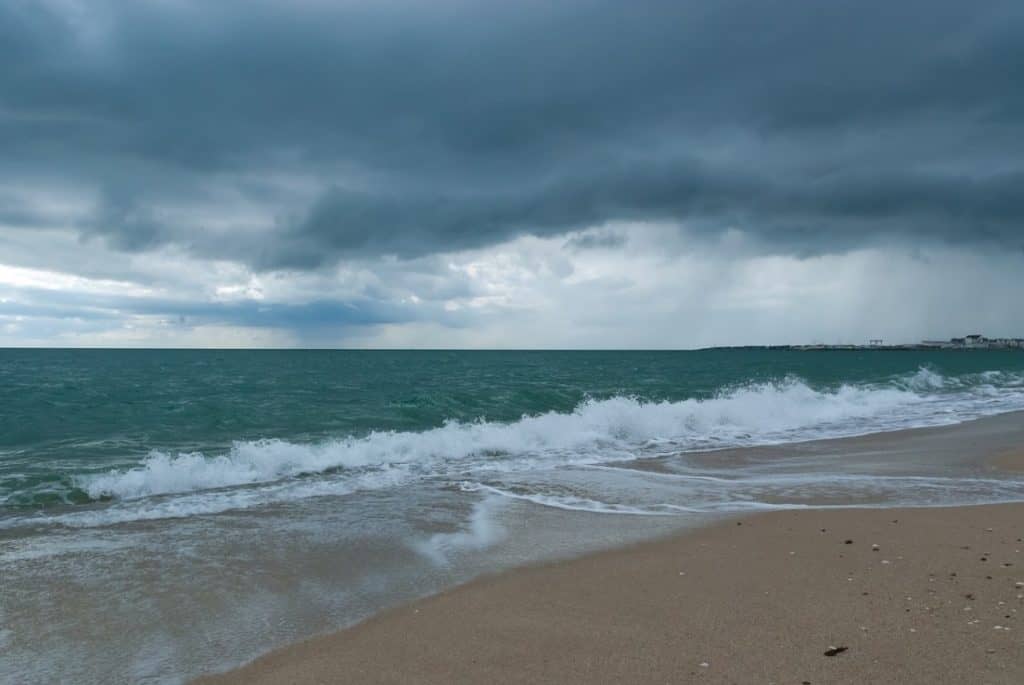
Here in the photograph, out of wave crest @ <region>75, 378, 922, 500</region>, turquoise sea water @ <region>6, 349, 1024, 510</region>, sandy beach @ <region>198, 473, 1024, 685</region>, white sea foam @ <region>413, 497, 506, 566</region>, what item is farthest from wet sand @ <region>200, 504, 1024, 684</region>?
turquoise sea water @ <region>6, 349, 1024, 510</region>

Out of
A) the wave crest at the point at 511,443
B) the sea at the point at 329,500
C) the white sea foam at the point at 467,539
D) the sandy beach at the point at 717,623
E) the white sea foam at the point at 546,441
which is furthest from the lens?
the white sea foam at the point at 546,441

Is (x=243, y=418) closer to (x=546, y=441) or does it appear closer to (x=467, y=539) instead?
(x=546, y=441)

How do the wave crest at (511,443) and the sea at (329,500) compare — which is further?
the wave crest at (511,443)

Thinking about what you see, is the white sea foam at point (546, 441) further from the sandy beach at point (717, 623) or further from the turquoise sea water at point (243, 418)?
the sandy beach at point (717, 623)

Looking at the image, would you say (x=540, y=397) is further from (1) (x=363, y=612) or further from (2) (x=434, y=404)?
(1) (x=363, y=612)

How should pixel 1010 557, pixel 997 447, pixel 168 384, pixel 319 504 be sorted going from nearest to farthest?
1. pixel 1010 557
2. pixel 319 504
3. pixel 997 447
4. pixel 168 384

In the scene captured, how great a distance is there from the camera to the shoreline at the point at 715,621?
171 inches

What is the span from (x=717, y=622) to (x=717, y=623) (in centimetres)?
2

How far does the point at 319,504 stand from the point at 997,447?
14664mm

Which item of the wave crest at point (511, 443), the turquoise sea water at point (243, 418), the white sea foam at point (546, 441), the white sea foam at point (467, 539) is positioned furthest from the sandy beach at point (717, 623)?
the turquoise sea water at point (243, 418)

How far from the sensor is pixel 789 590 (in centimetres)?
581

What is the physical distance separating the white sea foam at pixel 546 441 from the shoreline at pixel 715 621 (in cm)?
771

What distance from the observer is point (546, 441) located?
18.1 metres

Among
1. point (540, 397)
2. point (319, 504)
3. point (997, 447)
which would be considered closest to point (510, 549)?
point (319, 504)
